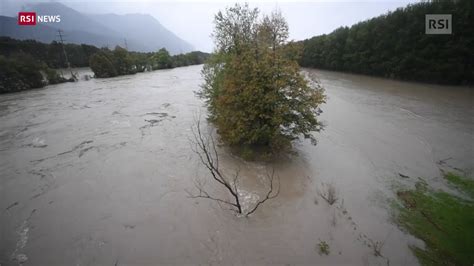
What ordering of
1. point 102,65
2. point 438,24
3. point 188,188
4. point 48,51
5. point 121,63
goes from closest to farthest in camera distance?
1. point 188,188
2. point 438,24
3. point 102,65
4. point 121,63
5. point 48,51

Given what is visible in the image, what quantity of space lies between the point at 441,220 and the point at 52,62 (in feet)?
271

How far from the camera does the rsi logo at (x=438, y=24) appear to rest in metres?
25.2

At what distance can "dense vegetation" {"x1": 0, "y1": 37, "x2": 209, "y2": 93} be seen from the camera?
33.1 metres

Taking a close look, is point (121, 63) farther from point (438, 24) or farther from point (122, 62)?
point (438, 24)

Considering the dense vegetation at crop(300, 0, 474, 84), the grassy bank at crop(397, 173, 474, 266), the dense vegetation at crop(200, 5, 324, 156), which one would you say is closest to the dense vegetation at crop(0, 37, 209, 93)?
the dense vegetation at crop(200, 5, 324, 156)

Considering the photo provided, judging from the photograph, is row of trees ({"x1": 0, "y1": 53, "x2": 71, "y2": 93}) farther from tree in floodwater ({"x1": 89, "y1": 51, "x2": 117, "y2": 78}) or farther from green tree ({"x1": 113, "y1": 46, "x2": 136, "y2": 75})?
green tree ({"x1": 113, "y1": 46, "x2": 136, "y2": 75})

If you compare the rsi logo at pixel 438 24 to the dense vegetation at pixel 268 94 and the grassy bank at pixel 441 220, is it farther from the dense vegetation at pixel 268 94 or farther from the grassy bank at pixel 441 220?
the dense vegetation at pixel 268 94

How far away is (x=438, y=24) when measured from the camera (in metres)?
28.9

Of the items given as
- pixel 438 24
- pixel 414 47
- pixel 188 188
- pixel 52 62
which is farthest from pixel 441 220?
pixel 52 62

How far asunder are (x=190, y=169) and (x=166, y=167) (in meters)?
1.33

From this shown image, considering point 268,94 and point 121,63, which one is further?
point 121,63

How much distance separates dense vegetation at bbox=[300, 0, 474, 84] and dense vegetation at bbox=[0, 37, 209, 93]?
27.4 m

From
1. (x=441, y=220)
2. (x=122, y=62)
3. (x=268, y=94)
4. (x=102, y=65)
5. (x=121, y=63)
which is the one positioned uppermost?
(x=122, y=62)

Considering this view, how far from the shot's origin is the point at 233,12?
1492cm
